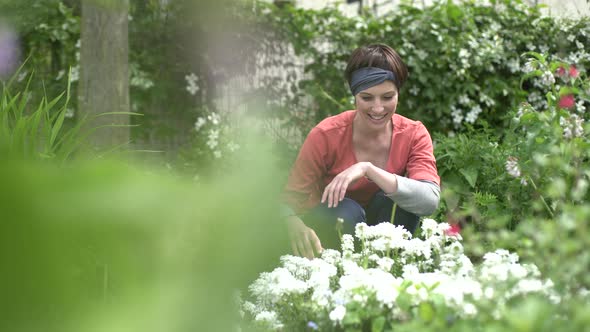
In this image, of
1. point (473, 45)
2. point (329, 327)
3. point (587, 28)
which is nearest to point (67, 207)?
point (329, 327)

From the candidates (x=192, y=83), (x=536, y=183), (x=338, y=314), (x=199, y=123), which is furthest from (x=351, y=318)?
(x=192, y=83)

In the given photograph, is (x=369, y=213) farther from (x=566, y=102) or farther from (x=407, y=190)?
(x=566, y=102)

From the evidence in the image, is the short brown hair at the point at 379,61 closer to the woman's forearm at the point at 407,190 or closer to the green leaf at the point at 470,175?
the woman's forearm at the point at 407,190

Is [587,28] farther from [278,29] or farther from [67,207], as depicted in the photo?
[67,207]

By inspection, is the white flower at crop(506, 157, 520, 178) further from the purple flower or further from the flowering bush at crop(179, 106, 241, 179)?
the purple flower

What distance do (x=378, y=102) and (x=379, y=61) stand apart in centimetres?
17

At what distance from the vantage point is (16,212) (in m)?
0.33

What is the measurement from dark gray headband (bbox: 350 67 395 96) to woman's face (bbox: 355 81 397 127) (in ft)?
0.05

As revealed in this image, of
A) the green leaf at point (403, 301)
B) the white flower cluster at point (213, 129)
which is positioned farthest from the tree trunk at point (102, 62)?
the green leaf at point (403, 301)

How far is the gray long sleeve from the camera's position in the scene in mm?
2395

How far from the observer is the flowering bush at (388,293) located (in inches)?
51.6

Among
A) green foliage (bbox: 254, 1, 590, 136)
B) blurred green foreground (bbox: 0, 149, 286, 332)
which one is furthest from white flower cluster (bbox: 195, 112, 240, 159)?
blurred green foreground (bbox: 0, 149, 286, 332)

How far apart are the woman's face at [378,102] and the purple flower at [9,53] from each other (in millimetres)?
2883

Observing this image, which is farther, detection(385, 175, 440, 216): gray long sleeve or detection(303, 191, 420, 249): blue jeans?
detection(303, 191, 420, 249): blue jeans
